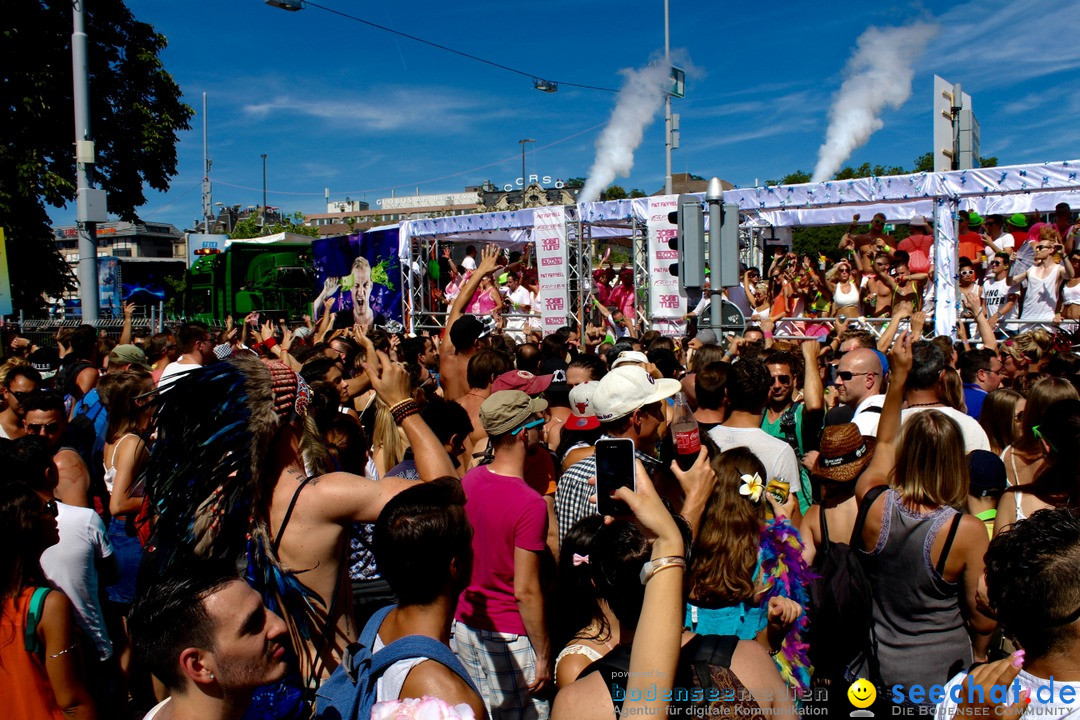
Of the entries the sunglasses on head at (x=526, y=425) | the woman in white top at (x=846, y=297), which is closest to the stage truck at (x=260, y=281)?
the woman in white top at (x=846, y=297)

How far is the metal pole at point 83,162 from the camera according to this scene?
436 inches

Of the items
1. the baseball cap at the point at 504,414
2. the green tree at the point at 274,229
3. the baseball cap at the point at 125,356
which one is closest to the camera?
the baseball cap at the point at 504,414

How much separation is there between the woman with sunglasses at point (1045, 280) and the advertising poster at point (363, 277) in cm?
1150

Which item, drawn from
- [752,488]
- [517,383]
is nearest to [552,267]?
[517,383]

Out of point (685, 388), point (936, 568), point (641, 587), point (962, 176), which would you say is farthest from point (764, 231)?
point (641, 587)

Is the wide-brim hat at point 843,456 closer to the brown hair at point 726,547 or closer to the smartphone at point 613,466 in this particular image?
the brown hair at point 726,547

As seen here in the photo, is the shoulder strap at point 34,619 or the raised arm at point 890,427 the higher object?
the raised arm at point 890,427

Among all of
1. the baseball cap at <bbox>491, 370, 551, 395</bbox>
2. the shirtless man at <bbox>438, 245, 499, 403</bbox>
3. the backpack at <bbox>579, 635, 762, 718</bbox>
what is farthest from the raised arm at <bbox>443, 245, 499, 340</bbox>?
the backpack at <bbox>579, 635, 762, 718</bbox>

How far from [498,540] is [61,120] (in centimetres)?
2235

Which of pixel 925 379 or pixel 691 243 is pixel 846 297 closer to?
pixel 691 243

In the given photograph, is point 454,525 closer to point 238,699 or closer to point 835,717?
point 238,699

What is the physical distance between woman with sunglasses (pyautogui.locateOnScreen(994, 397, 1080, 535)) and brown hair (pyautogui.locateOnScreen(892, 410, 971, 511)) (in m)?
0.21

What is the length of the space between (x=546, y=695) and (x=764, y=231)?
53.0 ft

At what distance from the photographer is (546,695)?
3283 millimetres
